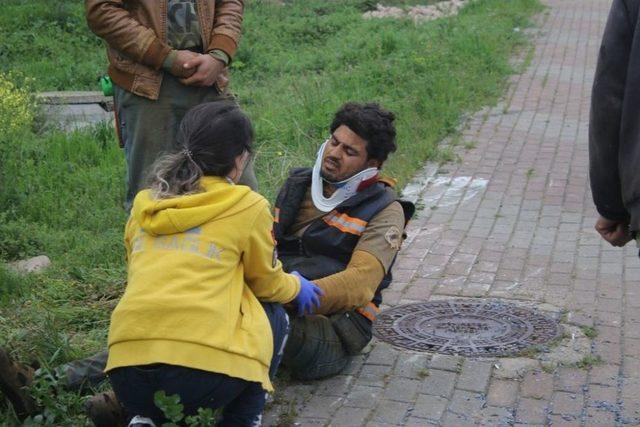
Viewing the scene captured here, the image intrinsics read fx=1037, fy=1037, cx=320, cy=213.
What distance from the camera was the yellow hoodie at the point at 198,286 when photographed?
131 inches

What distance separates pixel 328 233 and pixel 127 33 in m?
1.40

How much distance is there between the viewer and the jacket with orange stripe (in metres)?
4.57

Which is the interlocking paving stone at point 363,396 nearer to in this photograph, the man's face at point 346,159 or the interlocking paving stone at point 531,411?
the interlocking paving stone at point 531,411

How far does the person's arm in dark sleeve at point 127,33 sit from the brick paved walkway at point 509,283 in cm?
173

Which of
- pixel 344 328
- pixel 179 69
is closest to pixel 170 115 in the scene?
pixel 179 69

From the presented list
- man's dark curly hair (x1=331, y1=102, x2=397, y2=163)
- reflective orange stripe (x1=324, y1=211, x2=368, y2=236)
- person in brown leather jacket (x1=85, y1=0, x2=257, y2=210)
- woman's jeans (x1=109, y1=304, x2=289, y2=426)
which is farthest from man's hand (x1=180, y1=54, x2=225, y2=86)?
woman's jeans (x1=109, y1=304, x2=289, y2=426)

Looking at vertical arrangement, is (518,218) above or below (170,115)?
below

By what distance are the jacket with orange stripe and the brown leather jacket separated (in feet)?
2.99

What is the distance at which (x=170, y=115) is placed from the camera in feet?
16.9

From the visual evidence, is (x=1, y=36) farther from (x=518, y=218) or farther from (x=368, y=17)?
(x=518, y=218)

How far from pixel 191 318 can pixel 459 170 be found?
17.3 ft

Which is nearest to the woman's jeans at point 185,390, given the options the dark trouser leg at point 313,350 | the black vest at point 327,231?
the dark trouser leg at point 313,350

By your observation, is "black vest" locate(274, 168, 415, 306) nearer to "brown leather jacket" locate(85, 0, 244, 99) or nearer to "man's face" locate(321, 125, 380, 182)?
"man's face" locate(321, 125, 380, 182)

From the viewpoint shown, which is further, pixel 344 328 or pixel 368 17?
pixel 368 17
